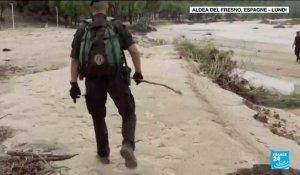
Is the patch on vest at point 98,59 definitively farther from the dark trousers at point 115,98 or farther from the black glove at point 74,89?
the black glove at point 74,89

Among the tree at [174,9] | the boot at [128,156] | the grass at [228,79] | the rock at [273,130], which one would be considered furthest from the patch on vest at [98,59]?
the tree at [174,9]

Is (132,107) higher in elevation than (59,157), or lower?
higher

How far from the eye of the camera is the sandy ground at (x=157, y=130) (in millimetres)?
5410

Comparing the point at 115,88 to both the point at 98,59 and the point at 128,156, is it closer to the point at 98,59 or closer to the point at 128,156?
the point at 98,59

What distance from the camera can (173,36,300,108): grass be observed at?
12.2 meters

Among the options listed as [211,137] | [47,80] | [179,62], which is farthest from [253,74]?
[211,137]

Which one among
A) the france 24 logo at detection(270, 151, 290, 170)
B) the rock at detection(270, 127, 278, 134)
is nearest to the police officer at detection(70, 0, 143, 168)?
the france 24 logo at detection(270, 151, 290, 170)

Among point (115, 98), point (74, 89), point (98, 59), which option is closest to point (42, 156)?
point (74, 89)

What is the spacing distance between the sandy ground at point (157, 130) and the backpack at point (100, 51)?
1.13m

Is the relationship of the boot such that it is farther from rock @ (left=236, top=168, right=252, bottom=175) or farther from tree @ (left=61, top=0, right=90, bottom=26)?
tree @ (left=61, top=0, right=90, bottom=26)

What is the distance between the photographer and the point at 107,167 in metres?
5.17

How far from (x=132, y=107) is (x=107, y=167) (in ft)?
2.44

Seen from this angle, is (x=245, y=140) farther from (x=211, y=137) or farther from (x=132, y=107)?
(x=132, y=107)

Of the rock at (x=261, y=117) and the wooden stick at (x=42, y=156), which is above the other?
the wooden stick at (x=42, y=156)
